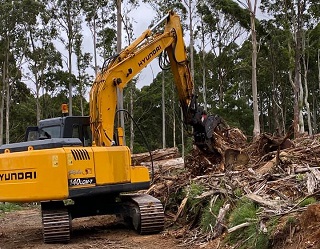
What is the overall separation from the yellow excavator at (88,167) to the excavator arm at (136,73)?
20 millimetres

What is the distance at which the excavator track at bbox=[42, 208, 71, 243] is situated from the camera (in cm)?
896

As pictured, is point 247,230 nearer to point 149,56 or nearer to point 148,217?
point 148,217

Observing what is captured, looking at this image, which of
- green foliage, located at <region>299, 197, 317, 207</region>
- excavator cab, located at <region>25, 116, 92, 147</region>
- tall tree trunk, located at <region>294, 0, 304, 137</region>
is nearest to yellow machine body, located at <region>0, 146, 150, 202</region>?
excavator cab, located at <region>25, 116, 92, 147</region>

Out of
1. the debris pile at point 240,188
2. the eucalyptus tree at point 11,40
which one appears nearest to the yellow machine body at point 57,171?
the debris pile at point 240,188

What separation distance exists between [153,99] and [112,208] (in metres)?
37.9

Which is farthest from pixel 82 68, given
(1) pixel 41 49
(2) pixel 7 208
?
(2) pixel 7 208

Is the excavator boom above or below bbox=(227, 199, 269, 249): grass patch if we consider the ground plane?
above

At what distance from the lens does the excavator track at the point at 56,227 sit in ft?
29.4

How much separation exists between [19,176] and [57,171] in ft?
2.51

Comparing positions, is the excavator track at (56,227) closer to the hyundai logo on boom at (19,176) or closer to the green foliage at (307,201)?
the hyundai logo on boom at (19,176)

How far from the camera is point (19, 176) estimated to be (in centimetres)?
892

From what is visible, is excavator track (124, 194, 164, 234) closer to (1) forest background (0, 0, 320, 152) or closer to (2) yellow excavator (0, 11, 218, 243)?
(2) yellow excavator (0, 11, 218, 243)

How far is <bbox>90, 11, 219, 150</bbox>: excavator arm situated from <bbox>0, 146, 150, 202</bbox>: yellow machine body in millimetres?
771

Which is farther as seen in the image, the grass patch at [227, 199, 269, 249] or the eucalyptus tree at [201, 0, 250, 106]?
the eucalyptus tree at [201, 0, 250, 106]
